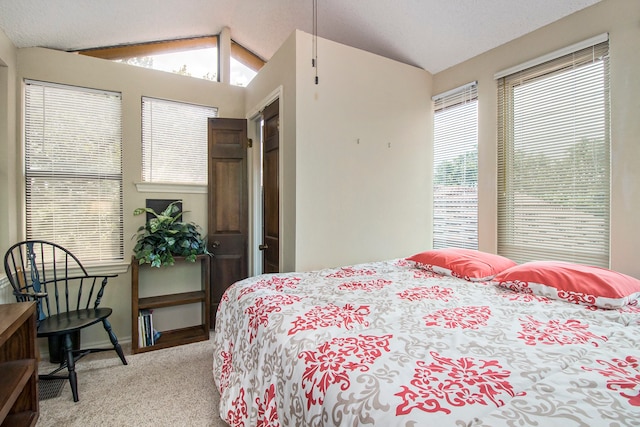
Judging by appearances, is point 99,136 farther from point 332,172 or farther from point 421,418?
point 421,418

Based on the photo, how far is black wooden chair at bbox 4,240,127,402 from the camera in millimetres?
2078

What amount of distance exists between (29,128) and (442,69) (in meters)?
3.82

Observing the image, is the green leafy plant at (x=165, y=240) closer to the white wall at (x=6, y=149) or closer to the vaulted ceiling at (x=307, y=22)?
the white wall at (x=6, y=149)

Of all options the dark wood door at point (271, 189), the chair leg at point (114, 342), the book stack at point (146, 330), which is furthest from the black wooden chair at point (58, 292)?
the dark wood door at point (271, 189)

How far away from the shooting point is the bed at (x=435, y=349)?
740 mm

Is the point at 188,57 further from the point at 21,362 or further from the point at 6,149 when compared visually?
the point at 21,362

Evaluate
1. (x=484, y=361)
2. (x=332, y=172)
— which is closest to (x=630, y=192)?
(x=484, y=361)

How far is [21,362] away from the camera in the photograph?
1.60m

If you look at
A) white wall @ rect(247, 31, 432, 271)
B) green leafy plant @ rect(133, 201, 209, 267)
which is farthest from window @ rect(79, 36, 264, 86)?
green leafy plant @ rect(133, 201, 209, 267)

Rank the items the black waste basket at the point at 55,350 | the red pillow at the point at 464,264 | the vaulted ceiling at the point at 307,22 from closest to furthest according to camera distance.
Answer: the red pillow at the point at 464,264 → the vaulted ceiling at the point at 307,22 → the black waste basket at the point at 55,350

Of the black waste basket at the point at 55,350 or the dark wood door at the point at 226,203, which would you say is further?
the dark wood door at the point at 226,203

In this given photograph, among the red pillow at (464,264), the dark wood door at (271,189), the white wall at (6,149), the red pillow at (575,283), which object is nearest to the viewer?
the red pillow at (575,283)

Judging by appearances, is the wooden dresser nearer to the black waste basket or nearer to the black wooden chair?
the black wooden chair

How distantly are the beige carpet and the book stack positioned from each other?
12 centimetres
